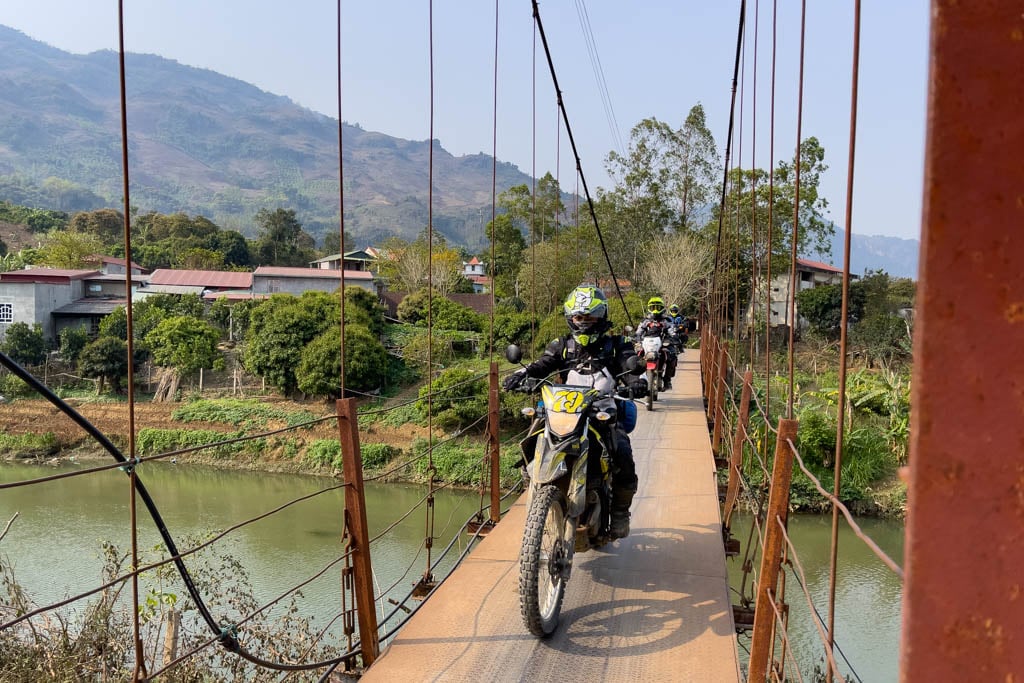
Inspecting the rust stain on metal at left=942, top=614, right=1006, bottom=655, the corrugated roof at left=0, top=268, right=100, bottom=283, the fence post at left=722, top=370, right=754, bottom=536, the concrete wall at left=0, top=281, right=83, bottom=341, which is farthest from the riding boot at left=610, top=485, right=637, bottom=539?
the corrugated roof at left=0, top=268, right=100, bottom=283

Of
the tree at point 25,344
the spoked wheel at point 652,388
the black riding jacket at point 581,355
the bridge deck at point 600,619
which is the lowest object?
the tree at point 25,344

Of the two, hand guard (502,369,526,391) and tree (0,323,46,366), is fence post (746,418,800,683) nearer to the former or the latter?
hand guard (502,369,526,391)

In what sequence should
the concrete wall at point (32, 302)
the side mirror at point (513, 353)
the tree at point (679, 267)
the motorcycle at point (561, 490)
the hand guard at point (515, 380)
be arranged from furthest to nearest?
the concrete wall at point (32, 302)
the tree at point (679, 267)
the hand guard at point (515, 380)
the side mirror at point (513, 353)
the motorcycle at point (561, 490)

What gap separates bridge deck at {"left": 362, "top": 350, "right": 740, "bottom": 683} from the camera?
86.9 inches

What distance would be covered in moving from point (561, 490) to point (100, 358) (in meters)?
20.7

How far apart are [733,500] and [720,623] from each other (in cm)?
142

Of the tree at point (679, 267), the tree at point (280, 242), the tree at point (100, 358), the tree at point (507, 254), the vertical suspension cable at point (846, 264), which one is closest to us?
the vertical suspension cable at point (846, 264)

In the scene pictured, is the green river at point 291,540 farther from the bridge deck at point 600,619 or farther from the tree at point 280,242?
the tree at point 280,242

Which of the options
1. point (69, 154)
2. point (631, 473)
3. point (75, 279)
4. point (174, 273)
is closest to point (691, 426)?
point (631, 473)

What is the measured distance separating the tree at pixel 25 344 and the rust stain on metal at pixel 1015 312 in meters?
23.4

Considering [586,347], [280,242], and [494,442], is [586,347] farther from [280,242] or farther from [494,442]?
[280,242]

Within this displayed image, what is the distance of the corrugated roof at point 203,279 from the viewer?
97.5 feet

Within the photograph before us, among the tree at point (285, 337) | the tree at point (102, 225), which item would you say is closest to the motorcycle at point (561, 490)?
the tree at point (285, 337)

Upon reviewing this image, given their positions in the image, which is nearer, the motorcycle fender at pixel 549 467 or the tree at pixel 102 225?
the motorcycle fender at pixel 549 467
